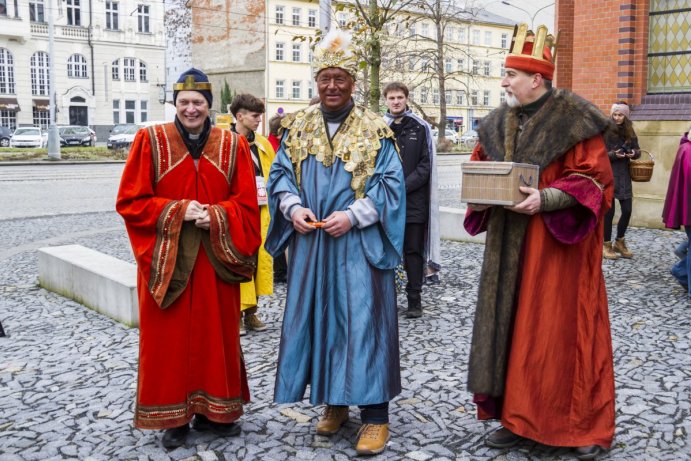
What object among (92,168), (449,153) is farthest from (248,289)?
(449,153)

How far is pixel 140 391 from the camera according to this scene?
4148mm

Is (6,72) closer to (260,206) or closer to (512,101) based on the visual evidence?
(260,206)

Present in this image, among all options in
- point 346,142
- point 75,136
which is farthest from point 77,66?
point 346,142

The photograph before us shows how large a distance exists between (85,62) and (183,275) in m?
55.6

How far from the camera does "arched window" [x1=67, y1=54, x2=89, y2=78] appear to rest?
54812mm

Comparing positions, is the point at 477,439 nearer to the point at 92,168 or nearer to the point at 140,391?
the point at 140,391

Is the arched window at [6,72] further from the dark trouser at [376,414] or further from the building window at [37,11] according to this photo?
the dark trouser at [376,414]

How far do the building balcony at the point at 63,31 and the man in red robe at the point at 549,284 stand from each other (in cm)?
5519

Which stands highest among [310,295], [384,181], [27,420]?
[384,181]

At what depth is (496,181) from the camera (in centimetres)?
381

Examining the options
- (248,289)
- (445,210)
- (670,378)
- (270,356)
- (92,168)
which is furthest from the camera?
(92,168)

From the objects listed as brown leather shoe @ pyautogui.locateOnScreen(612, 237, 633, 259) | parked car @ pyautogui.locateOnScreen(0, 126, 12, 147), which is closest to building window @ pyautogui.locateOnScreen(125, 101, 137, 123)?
parked car @ pyautogui.locateOnScreen(0, 126, 12, 147)

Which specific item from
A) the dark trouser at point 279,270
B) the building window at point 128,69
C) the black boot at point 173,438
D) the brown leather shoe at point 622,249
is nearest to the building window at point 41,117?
the building window at point 128,69

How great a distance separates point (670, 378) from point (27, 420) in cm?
404
